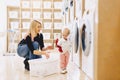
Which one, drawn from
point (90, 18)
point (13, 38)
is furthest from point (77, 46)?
point (13, 38)

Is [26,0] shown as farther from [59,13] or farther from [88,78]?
[88,78]

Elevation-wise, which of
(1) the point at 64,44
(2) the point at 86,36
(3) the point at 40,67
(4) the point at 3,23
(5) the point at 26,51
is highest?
(4) the point at 3,23

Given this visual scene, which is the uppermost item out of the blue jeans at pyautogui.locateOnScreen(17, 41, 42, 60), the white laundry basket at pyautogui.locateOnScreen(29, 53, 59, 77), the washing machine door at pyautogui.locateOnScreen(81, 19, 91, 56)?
the washing machine door at pyautogui.locateOnScreen(81, 19, 91, 56)

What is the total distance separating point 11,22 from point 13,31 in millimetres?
568

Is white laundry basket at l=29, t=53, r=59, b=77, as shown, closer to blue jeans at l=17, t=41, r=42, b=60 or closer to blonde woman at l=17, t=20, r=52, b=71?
blonde woman at l=17, t=20, r=52, b=71

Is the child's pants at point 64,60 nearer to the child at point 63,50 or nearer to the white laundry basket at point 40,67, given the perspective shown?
the child at point 63,50

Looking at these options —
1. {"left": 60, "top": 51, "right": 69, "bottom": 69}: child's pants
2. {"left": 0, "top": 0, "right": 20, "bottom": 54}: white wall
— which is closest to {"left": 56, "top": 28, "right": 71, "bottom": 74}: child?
{"left": 60, "top": 51, "right": 69, "bottom": 69}: child's pants

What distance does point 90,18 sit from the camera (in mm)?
2484

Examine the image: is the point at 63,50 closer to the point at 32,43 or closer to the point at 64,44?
the point at 64,44

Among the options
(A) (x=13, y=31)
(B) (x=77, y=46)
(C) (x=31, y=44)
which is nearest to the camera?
(C) (x=31, y=44)

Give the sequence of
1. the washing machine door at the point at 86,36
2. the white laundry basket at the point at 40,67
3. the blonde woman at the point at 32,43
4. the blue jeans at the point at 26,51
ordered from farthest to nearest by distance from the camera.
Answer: the blue jeans at the point at 26,51 < the blonde woman at the point at 32,43 < the white laundry basket at the point at 40,67 < the washing machine door at the point at 86,36

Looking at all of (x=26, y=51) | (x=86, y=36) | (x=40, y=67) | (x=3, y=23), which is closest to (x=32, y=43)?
(x=26, y=51)

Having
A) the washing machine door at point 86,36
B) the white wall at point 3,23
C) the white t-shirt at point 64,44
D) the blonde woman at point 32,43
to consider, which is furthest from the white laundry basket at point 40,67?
the white wall at point 3,23

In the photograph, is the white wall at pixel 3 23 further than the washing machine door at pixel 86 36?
Yes
